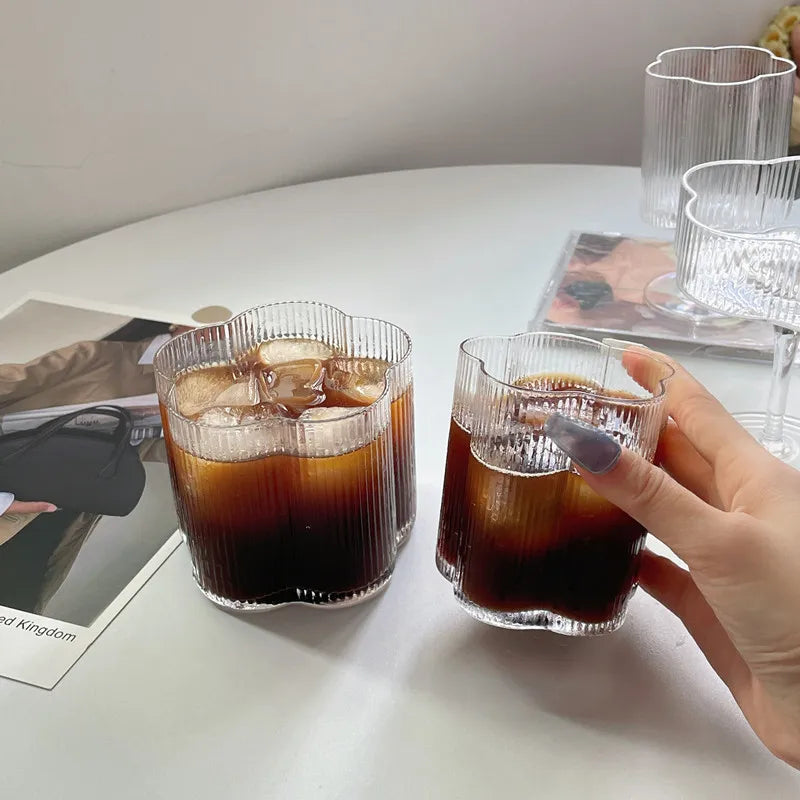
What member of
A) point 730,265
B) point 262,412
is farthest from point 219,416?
point 730,265

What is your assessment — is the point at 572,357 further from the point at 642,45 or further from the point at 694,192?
the point at 642,45

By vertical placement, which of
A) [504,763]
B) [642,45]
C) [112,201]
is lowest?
[504,763]

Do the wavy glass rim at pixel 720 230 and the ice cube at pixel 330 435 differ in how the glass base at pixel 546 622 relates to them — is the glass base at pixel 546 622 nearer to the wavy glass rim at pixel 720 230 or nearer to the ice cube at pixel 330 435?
the ice cube at pixel 330 435

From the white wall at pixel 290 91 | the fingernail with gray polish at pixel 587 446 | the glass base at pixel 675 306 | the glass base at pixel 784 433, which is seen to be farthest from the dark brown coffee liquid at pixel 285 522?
the white wall at pixel 290 91

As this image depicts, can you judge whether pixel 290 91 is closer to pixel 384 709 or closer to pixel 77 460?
pixel 77 460

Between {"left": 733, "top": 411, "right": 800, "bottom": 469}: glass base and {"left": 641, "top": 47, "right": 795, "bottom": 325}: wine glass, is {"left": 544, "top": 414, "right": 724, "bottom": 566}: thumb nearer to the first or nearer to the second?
{"left": 733, "top": 411, "right": 800, "bottom": 469}: glass base

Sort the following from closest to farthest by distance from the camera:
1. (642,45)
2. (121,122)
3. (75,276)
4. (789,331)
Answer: (789,331) < (75,276) < (121,122) < (642,45)

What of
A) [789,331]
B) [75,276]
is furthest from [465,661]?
[75,276]
